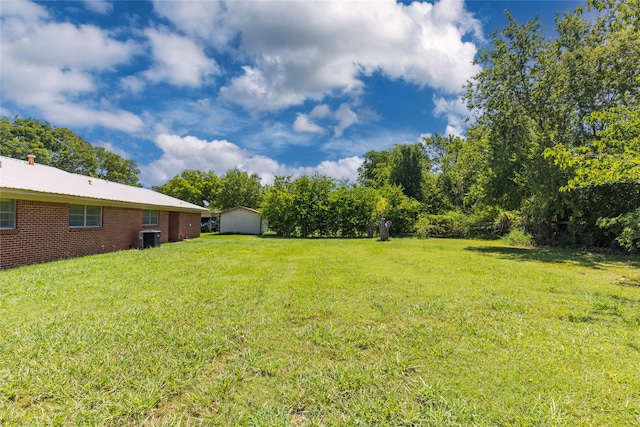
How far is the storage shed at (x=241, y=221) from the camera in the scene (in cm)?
2744

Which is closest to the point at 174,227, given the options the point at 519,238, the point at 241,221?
the point at 241,221

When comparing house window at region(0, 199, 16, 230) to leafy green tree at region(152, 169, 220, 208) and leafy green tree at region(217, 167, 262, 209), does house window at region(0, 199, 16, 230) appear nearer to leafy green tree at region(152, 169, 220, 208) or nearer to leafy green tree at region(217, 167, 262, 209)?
leafy green tree at region(217, 167, 262, 209)

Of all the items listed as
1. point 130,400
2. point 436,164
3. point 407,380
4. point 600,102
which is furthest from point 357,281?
point 436,164

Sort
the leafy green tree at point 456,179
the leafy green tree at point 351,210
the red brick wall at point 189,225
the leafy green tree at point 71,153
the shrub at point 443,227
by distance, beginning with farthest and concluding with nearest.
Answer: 1. the leafy green tree at point 71,153
2. the leafy green tree at point 456,179
3. the leafy green tree at point 351,210
4. the shrub at point 443,227
5. the red brick wall at point 189,225

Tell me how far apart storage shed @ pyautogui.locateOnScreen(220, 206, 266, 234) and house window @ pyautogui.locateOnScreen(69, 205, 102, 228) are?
1618cm

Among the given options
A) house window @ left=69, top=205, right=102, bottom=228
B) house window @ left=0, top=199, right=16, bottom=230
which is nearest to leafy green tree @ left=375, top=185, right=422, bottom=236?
house window @ left=69, top=205, right=102, bottom=228

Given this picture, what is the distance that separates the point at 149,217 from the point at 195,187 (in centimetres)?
2518

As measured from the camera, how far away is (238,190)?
3778cm

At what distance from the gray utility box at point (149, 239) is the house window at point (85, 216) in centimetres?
198

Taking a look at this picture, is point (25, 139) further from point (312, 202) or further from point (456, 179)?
point (456, 179)

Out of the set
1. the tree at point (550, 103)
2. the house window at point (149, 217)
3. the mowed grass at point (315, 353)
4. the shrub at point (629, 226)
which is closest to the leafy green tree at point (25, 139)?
the house window at point (149, 217)

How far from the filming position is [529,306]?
15.5ft

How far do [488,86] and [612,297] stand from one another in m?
12.3

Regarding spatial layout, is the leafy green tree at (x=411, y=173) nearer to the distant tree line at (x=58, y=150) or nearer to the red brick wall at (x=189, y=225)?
the red brick wall at (x=189, y=225)
